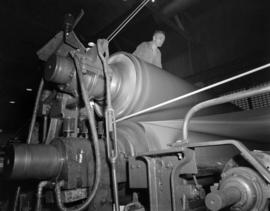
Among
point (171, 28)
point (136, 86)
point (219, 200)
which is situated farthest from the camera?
point (171, 28)

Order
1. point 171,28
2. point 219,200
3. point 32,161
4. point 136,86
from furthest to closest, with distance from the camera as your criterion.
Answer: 1. point 171,28
2. point 136,86
3. point 32,161
4. point 219,200

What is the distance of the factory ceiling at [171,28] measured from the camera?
2.99 m

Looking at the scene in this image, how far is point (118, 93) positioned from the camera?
133cm

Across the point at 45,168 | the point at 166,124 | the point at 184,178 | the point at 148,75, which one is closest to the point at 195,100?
the point at 166,124

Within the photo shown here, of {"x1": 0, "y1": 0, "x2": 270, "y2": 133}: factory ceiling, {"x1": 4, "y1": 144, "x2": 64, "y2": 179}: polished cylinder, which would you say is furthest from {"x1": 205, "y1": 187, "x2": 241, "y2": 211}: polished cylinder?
{"x1": 0, "y1": 0, "x2": 270, "y2": 133}: factory ceiling

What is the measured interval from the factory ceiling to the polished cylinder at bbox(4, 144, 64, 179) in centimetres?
198

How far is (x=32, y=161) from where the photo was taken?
0.97m

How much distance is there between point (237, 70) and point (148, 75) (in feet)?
7.76

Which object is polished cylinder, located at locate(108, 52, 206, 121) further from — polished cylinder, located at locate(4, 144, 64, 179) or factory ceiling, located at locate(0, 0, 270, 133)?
factory ceiling, located at locate(0, 0, 270, 133)

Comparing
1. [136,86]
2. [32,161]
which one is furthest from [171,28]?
[32,161]

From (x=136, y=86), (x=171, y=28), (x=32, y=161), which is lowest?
(x=32, y=161)

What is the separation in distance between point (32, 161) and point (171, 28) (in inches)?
133

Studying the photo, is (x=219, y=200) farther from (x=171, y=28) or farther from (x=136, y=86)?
(x=171, y=28)

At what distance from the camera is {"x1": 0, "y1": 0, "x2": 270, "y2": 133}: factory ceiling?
2.99 meters
